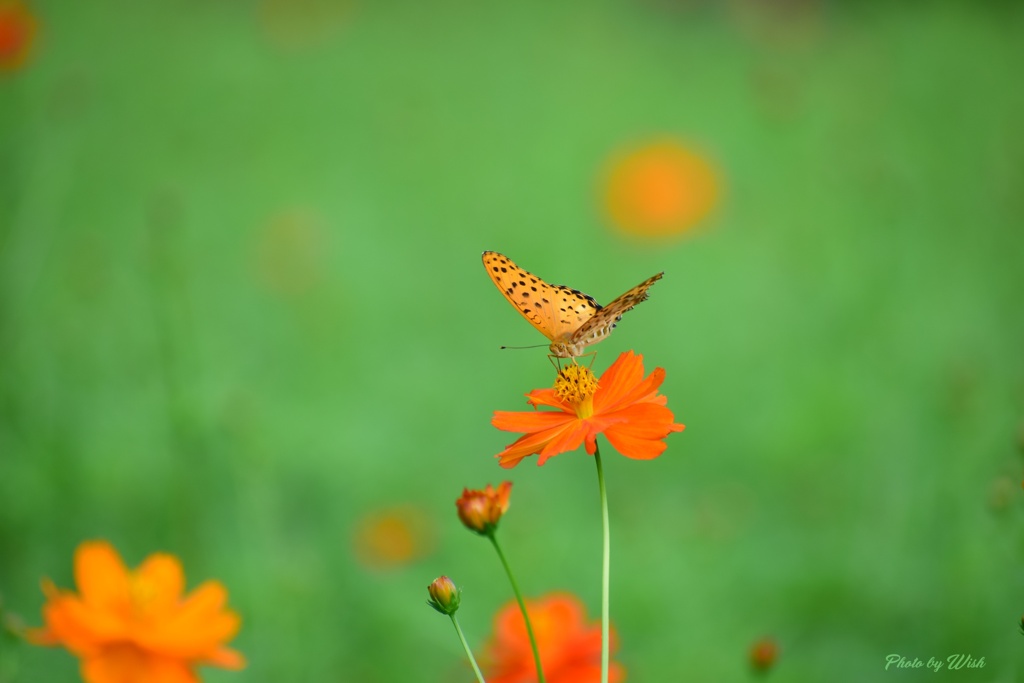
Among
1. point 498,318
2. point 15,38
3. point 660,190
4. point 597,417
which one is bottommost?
point 498,318

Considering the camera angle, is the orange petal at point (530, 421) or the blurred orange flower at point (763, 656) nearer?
the orange petal at point (530, 421)

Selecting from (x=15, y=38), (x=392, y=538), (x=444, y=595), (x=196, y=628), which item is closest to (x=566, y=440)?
(x=444, y=595)

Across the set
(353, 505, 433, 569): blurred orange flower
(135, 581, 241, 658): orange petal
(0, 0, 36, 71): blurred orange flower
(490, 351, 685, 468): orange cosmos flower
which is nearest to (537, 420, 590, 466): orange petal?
(490, 351, 685, 468): orange cosmos flower

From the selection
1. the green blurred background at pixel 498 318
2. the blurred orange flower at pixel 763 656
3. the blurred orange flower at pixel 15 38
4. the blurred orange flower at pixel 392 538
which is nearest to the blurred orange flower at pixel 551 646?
the blurred orange flower at pixel 763 656

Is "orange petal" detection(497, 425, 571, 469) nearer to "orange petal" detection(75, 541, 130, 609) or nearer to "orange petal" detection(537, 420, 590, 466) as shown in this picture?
"orange petal" detection(537, 420, 590, 466)

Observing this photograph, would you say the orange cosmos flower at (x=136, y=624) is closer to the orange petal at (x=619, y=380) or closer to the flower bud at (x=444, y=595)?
the flower bud at (x=444, y=595)

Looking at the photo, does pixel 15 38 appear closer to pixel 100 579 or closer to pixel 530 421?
pixel 100 579
